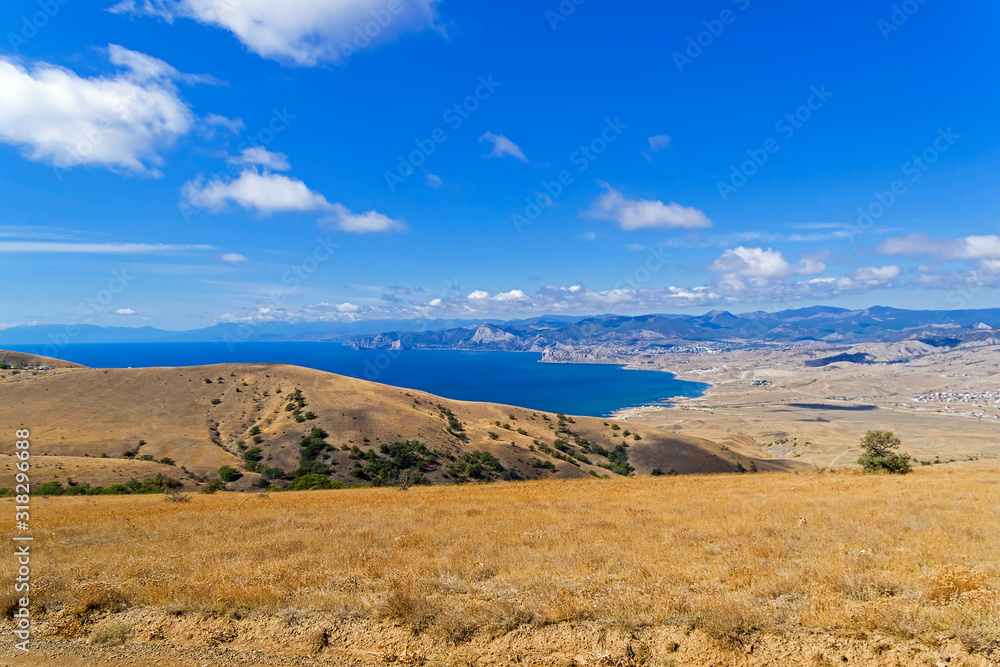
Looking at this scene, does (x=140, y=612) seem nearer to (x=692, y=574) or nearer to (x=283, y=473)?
(x=692, y=574)

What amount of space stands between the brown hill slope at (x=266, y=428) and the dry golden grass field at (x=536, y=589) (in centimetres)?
3923

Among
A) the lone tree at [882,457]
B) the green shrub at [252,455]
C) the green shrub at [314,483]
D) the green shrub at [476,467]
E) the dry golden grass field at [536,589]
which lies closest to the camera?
the dry golden grass field at [536,589]

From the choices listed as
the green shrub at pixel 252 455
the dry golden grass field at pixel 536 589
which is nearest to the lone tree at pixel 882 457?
the dry golden grass field at pixel 536 589

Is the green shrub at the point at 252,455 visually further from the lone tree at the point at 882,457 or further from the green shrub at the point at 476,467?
the lone tree at the point at 882,457

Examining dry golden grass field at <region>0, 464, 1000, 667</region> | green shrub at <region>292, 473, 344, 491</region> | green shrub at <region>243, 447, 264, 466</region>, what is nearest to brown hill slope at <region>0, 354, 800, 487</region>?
green shrub at <region>243, 447, 264, 466</region>

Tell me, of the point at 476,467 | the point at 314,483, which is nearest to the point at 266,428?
the point at 314,483

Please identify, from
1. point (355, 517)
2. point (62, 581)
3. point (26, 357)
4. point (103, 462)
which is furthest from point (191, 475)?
point (26, 357)

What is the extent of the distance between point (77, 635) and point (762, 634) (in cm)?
1043

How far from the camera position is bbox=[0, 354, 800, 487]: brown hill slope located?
53500 millimetres

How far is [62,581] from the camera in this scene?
29.6 feet

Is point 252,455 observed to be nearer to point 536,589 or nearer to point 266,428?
point 266,428

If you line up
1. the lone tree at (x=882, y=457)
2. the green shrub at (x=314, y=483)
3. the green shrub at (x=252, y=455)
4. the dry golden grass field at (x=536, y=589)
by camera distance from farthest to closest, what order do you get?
the green shrub at (x=252, y=455), the green shrub at (x=314, y=483), the lone tree at (x=882, y=457), the dry golden grass field at (x=536, y=589)

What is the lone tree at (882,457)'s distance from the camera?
96.8ft

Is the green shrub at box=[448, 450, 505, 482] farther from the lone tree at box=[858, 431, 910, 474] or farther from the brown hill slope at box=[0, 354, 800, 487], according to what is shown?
the lone tree at box=[858, 431, 910, 474]
